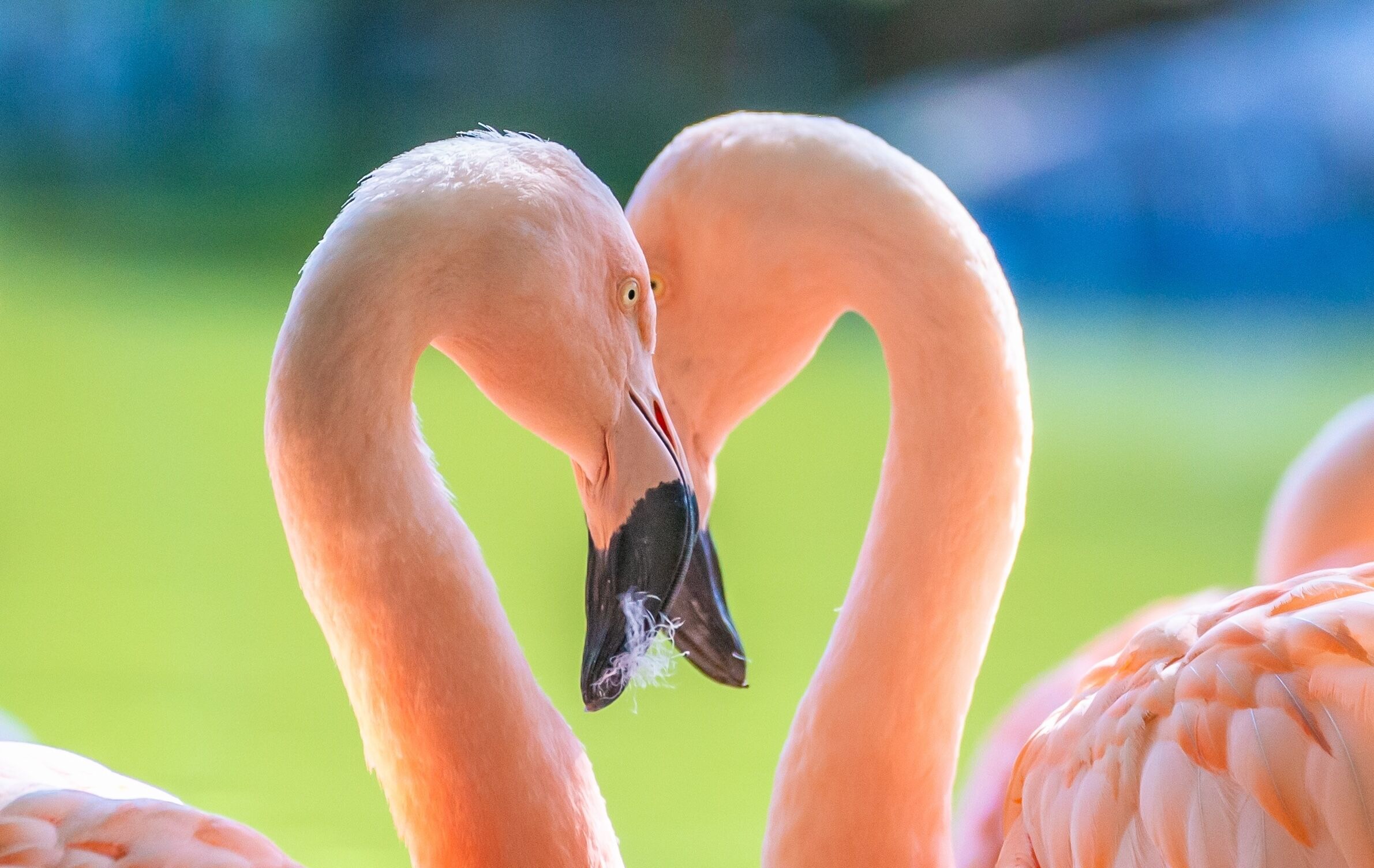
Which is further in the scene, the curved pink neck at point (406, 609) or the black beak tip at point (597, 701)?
the black beak tip at point (597, 701)

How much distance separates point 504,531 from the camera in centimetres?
468

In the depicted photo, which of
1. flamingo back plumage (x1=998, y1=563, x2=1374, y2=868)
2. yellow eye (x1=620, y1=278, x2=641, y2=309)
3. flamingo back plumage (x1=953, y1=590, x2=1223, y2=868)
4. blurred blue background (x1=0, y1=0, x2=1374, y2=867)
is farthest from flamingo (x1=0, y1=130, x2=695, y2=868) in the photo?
blurred blue background (x1=0, y1=0, x2=1374, y2=867)

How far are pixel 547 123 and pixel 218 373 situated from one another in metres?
4.45

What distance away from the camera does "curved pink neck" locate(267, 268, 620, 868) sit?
1.13m

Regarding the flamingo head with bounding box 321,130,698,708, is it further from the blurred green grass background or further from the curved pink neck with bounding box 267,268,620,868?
the blurred green grass background

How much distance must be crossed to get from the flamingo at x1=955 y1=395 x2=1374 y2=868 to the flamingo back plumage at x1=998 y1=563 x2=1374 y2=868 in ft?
1.76

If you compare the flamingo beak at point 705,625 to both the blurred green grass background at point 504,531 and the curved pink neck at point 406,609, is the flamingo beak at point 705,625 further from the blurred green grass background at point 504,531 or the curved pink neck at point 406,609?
the blurred green grass background at point 504,531

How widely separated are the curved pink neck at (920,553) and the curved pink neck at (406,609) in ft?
0.98

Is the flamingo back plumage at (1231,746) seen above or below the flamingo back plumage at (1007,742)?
above

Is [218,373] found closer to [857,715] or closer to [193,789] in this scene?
[193,789]

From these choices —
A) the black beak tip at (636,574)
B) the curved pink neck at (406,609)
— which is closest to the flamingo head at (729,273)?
the black beak tip at (636,574)

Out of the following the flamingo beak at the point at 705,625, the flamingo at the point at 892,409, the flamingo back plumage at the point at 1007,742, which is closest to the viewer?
the flamingo at the point at 892,409

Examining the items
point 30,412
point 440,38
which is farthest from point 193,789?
point 440,38

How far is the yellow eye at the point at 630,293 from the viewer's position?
49.2 inches
